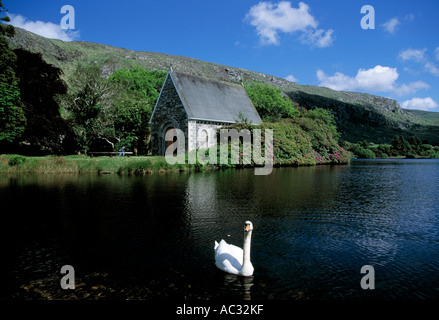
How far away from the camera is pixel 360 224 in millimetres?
8938

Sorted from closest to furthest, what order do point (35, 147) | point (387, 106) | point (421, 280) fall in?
point (421, 280)
point (35, 147)
point (387, 106)

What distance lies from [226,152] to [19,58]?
80.2 feet

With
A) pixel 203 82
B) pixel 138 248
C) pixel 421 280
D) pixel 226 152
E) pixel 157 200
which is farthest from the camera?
pixel 203 82

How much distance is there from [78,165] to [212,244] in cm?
2140

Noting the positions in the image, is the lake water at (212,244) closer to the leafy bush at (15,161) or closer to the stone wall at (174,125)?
the leafy bush at (15,161)

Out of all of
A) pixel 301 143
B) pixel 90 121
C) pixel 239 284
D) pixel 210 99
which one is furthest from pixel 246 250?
pixel 301 143

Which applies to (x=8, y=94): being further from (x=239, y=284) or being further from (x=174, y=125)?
(x=239, y=284)

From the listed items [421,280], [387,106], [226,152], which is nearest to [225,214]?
[421,280]

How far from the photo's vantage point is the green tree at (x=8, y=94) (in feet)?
79.7

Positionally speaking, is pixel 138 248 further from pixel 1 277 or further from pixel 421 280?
pixel 421 280

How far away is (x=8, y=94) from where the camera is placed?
2480 centimetres

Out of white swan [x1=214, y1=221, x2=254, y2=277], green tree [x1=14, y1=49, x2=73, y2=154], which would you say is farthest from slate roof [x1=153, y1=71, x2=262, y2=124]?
white swan [x1=214, y1=221, x2=254, y2=277]

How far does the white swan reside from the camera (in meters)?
5.39

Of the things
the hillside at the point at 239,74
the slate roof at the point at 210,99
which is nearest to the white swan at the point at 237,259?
the slate roof at the point at 210,99
